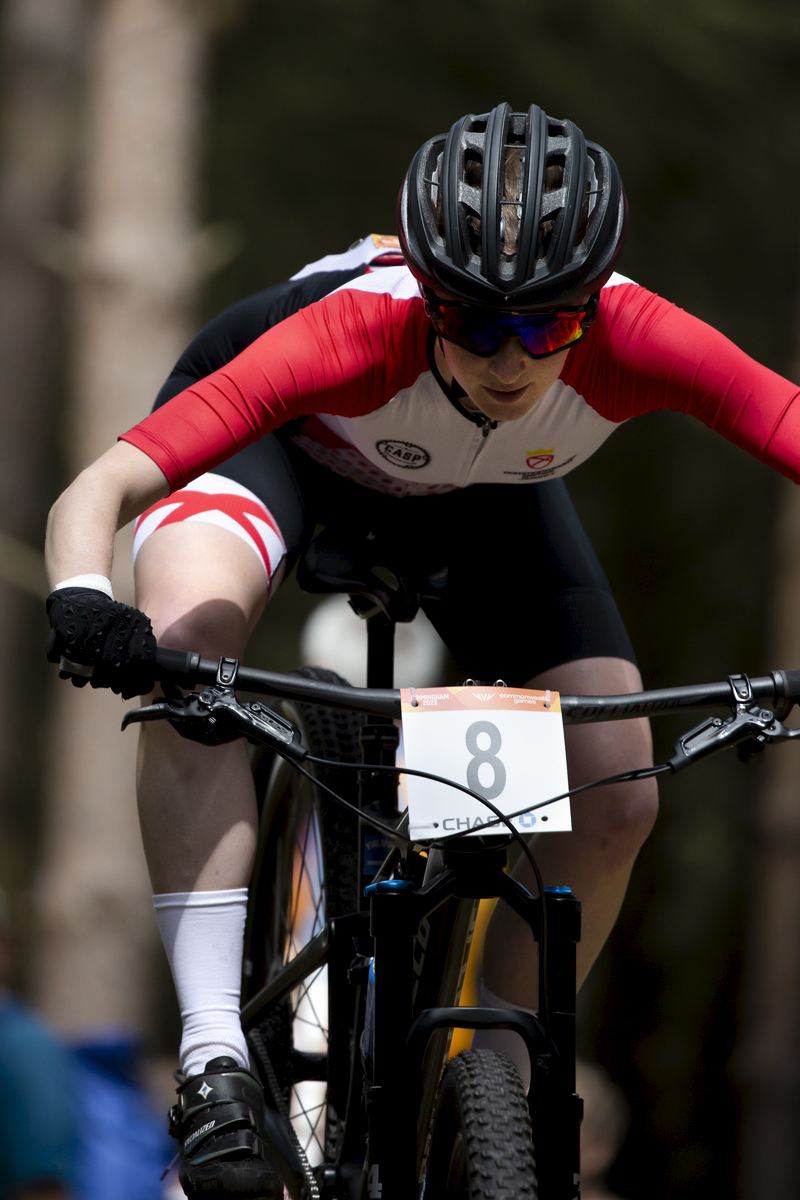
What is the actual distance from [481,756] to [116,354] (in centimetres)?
478

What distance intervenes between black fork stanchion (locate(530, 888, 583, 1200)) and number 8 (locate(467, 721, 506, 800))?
196 mm

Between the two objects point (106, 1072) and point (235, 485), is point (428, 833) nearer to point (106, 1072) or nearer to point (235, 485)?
point (235, 485)

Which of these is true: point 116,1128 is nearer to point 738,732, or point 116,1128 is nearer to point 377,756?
point 377,756

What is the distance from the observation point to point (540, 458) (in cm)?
259

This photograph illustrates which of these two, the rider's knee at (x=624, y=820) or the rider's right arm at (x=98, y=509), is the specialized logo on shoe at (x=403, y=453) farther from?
the rider's knee at (x=624, y=820)

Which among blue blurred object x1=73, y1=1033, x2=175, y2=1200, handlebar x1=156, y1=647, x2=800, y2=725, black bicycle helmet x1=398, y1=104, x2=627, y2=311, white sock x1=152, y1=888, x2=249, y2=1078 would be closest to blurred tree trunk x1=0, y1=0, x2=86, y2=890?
blue blurred object x1=73, y1=1033, x2=175, y2=1200

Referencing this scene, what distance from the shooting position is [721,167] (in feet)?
25.5

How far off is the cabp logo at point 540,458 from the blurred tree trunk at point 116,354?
3.97m

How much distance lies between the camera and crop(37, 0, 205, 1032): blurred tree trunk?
6348mm

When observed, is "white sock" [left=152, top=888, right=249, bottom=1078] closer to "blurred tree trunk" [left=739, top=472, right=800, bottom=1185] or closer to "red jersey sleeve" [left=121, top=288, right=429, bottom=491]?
"red jersey sleeve" [left=121, top=288, right=429, bottom=491]

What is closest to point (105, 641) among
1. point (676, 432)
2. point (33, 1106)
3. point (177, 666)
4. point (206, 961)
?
point (177, 666)

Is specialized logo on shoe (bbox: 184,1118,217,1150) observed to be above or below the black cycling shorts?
below

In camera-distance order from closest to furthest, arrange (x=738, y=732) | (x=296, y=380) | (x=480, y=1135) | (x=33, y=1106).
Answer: (x=480, y=1135), (x=738, y=732), (x=296, y=380), (x=33, y=1106)

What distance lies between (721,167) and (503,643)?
580cm
